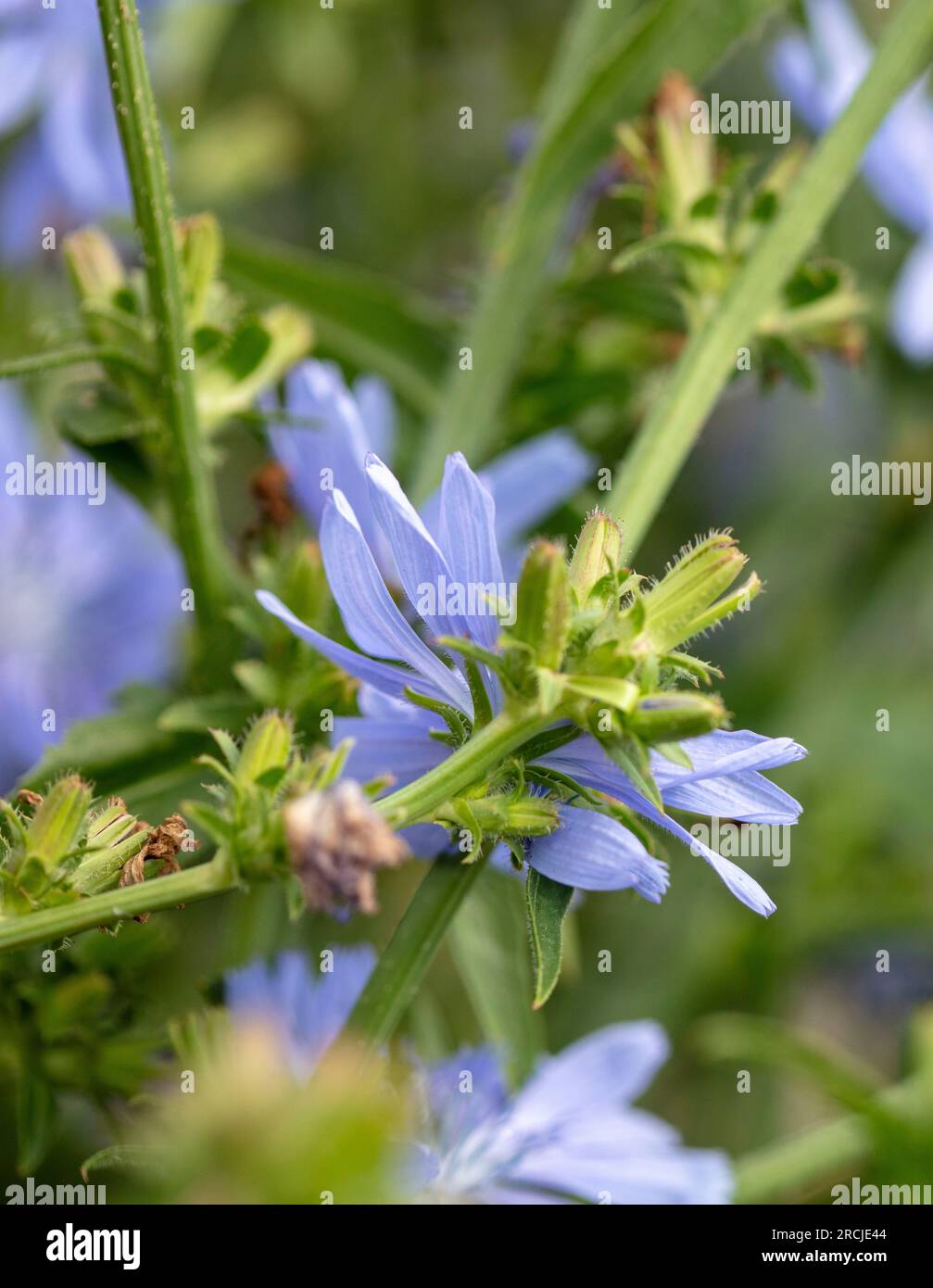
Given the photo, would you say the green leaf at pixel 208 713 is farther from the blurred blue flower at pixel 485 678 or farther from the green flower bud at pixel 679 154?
the green flower bud at pixel 679 154

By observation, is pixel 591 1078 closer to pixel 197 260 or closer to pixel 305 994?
pixel 305 994

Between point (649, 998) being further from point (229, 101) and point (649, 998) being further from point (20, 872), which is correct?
point (229, 101)

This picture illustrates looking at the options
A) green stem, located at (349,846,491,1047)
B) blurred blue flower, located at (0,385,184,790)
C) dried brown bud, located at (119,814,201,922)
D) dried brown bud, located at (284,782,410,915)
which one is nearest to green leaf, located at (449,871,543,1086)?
green stem, located at (349,846,491,1047)

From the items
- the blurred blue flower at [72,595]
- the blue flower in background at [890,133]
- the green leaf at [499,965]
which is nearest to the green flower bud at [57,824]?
the green leaf at [499,965]

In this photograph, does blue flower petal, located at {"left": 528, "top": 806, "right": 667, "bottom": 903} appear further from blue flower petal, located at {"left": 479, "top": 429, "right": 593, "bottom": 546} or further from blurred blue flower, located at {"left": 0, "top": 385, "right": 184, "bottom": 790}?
blurred blue flower, located at {"left": 0, "top": 385, "right": 184, "bottom": 790}

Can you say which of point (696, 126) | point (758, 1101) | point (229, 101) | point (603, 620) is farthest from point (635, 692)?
point (229, 101)
